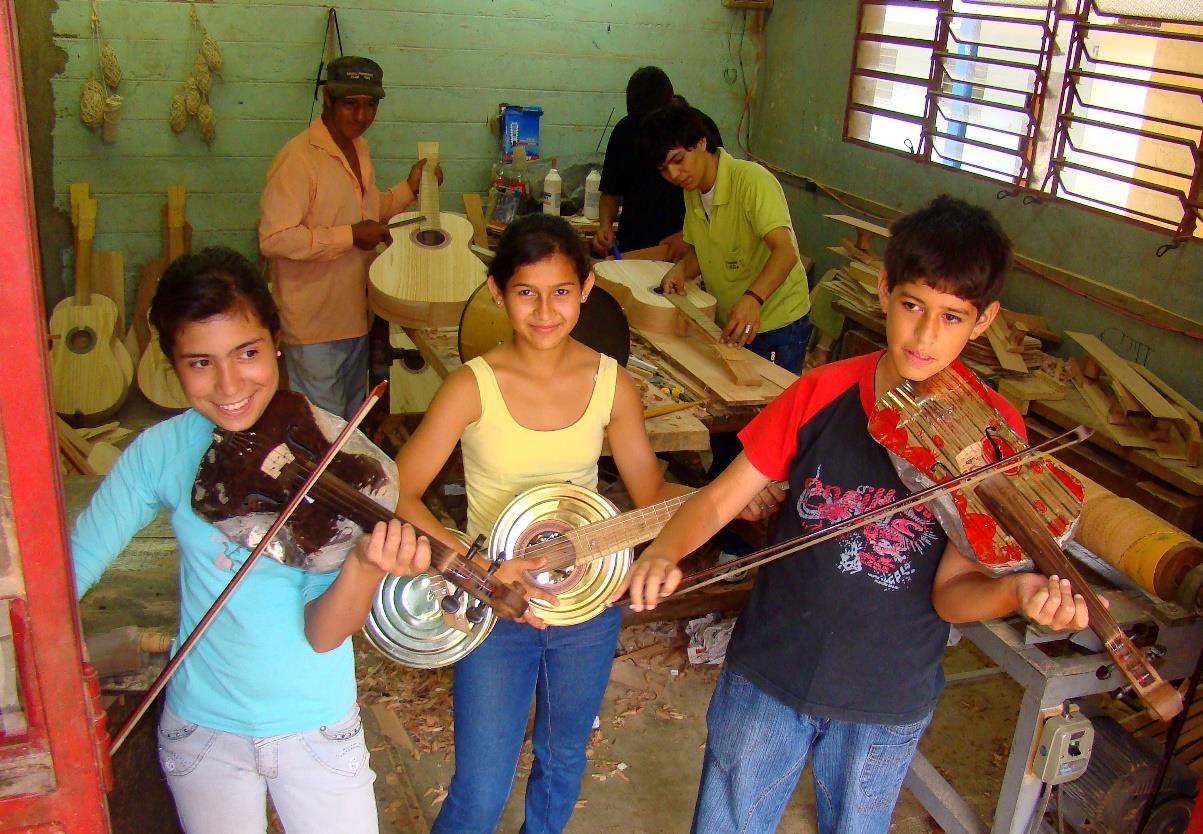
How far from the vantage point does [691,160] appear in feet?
14.5

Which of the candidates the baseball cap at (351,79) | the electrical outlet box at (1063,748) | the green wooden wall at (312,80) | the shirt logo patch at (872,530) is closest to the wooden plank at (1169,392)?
the electrical outlet box at (1063,748)

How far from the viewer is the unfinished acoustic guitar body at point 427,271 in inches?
174

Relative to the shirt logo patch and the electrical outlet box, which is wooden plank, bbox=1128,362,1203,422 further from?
the shirt logo patch

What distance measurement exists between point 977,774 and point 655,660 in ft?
4.36

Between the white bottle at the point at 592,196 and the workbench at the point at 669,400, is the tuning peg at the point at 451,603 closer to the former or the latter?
the workbench at the point at 669,400

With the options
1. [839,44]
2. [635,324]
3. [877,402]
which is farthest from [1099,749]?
[839,44]

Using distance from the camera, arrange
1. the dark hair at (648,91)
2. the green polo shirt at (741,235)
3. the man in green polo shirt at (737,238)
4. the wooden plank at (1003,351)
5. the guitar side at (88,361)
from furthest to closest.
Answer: the guitar side at (88,361), the dark hair at (648,91), the wooden plank at (1003,351), the green polo shirt at (741,235), the man in green polo shirt at (737,238)

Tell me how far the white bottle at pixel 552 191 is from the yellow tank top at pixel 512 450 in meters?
4.90

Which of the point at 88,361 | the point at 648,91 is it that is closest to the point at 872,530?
the point at 648,91

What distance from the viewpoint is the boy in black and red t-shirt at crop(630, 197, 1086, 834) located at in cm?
193

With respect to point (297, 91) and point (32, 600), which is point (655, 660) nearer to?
point (32, 600)

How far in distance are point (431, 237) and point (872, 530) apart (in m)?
3.48

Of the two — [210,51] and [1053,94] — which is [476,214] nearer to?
[210,51]

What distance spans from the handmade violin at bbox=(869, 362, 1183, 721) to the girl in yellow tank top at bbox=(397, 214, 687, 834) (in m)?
0.85
